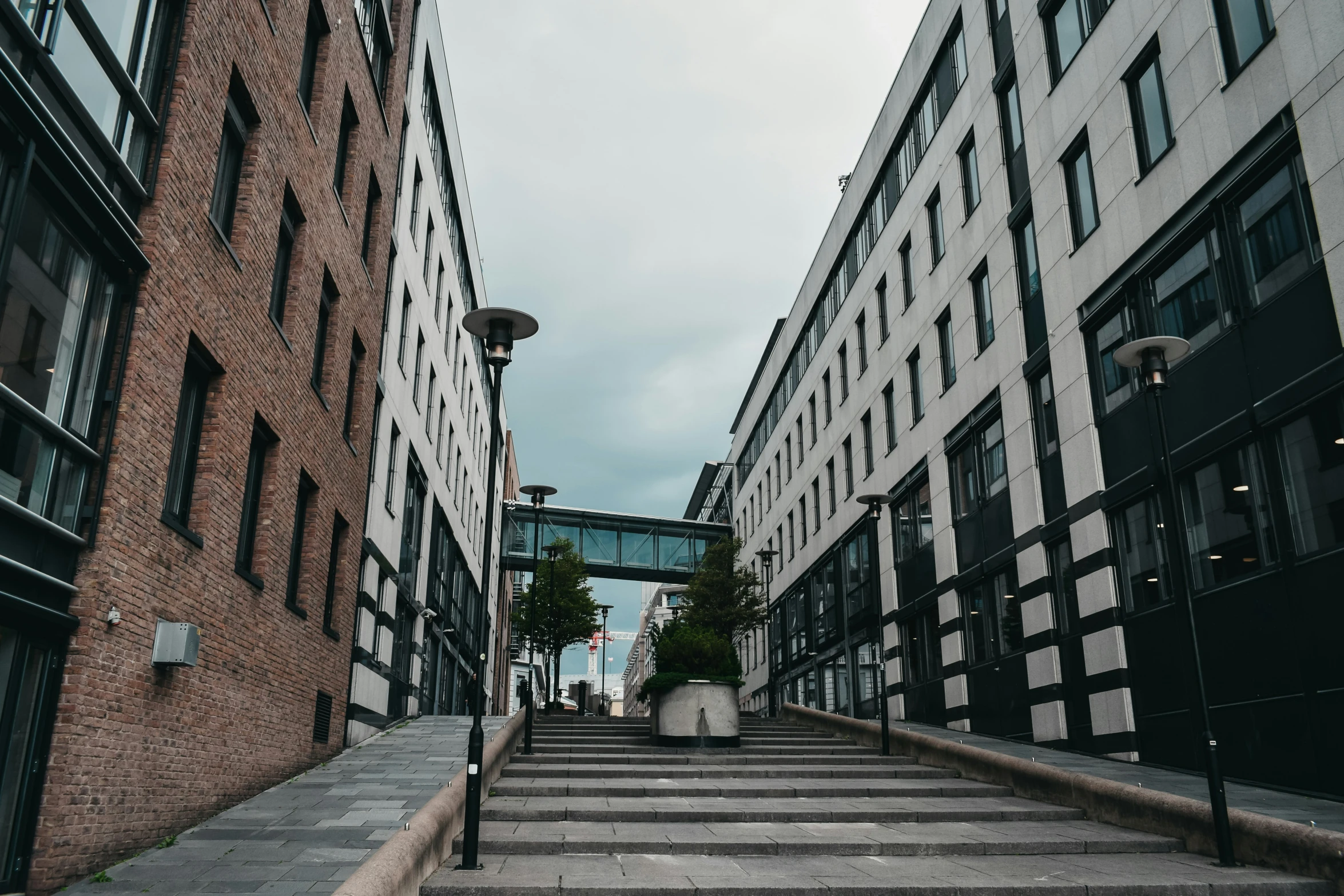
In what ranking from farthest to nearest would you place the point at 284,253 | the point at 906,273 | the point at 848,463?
the point at 848,463
the point at 906,273
the point at 284,253

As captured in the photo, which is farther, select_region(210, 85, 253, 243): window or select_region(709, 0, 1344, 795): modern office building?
select_region(210, 85, 253, 243): window

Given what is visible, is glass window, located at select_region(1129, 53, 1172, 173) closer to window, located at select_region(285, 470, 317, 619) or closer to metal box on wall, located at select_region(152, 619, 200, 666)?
window, located at select_region(285, 470, 317, 619)

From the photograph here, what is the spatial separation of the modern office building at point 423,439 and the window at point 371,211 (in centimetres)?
87

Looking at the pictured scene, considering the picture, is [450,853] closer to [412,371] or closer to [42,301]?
[42,301]

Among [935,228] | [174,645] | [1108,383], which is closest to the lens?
[174,645]

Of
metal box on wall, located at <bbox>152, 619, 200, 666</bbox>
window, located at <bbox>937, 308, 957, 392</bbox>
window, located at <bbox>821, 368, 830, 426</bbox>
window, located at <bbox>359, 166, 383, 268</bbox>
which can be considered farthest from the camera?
window, located at <bbox>821, 368, 830, 426</bbox>

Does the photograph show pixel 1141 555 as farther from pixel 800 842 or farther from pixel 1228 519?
pixel 800 842

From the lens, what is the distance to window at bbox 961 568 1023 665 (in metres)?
20.3

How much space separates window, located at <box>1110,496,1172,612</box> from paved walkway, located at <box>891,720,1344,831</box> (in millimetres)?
2518

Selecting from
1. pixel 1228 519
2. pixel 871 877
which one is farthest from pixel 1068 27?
pixel 871 877

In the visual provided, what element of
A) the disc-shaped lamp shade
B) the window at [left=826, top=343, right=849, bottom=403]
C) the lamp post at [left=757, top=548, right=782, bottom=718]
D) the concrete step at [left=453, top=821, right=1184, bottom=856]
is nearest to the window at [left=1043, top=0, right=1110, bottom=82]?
the disc-shaped lamp shade

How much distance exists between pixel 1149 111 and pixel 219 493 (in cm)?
1494

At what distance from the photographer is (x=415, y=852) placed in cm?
794

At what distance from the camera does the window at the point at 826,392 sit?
36.5 meters
